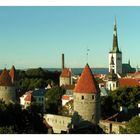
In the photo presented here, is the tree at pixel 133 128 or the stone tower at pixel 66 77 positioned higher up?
the stone tower at pixel 66 77

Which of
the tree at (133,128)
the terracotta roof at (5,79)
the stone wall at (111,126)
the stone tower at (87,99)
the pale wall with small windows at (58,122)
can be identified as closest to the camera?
the tree at (133,128)

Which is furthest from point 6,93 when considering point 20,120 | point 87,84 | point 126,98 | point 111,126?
point 111,126

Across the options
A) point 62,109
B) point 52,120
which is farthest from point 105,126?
point 62,109

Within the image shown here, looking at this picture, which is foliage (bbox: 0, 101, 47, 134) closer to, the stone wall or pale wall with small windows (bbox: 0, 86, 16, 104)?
the stone wall

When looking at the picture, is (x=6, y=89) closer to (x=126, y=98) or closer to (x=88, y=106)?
(x=88, y=106)

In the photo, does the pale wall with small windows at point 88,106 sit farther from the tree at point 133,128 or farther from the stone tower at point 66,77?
the stone tower at point 66,77

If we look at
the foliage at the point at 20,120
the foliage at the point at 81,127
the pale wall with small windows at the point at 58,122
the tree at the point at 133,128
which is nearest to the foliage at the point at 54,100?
the pale wall with small windows at the point at 58,122
